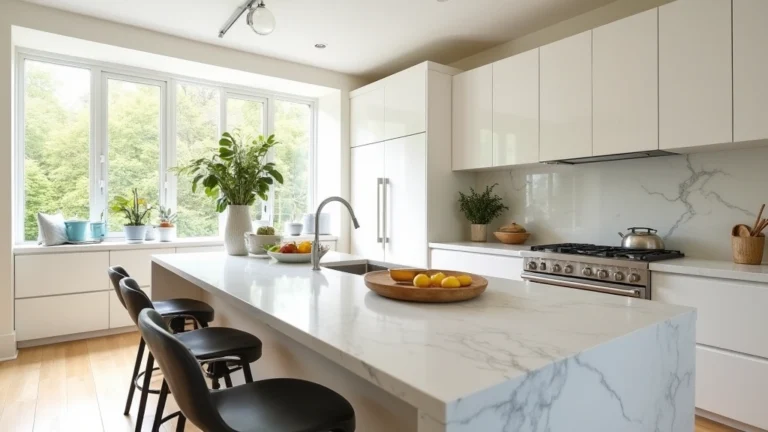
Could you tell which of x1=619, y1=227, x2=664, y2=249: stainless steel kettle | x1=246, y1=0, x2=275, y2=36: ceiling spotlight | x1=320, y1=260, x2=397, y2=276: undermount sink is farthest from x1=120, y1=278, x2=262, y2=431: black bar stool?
x1=619, y1=227, x2=664, y2=249: stainless steel kettle

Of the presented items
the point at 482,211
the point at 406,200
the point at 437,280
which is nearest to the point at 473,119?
the point at 482,211

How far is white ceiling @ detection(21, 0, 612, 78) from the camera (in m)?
3.22

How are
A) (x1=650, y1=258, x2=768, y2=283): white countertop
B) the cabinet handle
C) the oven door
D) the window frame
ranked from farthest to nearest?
1. the cabinet handle
2. the window frame
3. the oven door
4. (x1=650, y1=258, x2=768, y2=283): white countertop

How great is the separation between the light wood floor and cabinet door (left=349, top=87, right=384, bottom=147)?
273 cm

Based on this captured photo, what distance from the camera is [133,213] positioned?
3.94 meters

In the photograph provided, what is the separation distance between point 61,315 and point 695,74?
4.55m

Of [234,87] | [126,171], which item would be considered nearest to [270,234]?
[126,171]

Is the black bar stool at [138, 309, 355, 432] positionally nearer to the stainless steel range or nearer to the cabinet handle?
the stainless steel range

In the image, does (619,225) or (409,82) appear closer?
(619,225)

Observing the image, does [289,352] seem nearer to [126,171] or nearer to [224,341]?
[224,341]

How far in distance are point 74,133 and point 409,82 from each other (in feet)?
9.56

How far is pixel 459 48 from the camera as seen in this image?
4.05 meters

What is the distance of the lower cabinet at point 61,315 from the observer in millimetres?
3379

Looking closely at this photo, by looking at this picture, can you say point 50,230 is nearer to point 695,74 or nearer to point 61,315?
point 61,315
